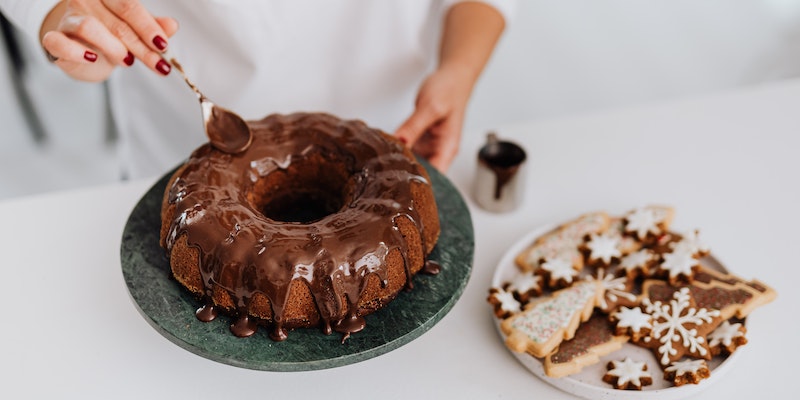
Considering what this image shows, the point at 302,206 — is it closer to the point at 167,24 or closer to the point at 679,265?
the point at 167,24

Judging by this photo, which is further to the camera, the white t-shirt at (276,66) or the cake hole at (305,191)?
the white t-shirt at (276,66)

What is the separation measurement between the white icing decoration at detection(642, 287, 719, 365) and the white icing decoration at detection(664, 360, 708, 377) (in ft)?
0.05

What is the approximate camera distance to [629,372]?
108 cm

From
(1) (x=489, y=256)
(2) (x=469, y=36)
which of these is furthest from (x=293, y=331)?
(2) (x=469, y=36)

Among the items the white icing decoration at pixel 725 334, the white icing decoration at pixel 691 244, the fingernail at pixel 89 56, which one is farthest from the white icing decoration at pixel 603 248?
the fingernail at pixel 89 56

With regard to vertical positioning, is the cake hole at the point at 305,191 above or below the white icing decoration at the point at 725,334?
below

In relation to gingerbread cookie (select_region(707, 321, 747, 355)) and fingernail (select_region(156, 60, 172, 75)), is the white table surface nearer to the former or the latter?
gingerbread cookie (select_region(707, 321, 747, 355))

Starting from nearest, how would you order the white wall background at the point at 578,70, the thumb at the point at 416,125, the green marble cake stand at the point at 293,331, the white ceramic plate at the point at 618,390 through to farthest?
1. the green marble cake stand at the point at 293,331
2. the white ceramic plate at the point at 618,390
3. the thumb at the point at 416,125
4. the white wall background at the point at 578,70

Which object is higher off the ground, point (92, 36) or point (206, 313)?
point (92, 36)

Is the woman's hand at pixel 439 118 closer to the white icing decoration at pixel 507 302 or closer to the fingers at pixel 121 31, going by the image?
the white icing decoration at pixel 507 302

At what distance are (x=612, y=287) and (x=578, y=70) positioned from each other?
2.27 meters

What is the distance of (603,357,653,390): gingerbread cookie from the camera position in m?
1.07

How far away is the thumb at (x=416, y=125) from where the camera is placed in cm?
139

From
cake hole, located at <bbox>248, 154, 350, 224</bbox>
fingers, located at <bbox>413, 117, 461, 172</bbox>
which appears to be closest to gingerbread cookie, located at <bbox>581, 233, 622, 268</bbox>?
fingers, located at <bbox>413, 117, 461, 172</bbox>
